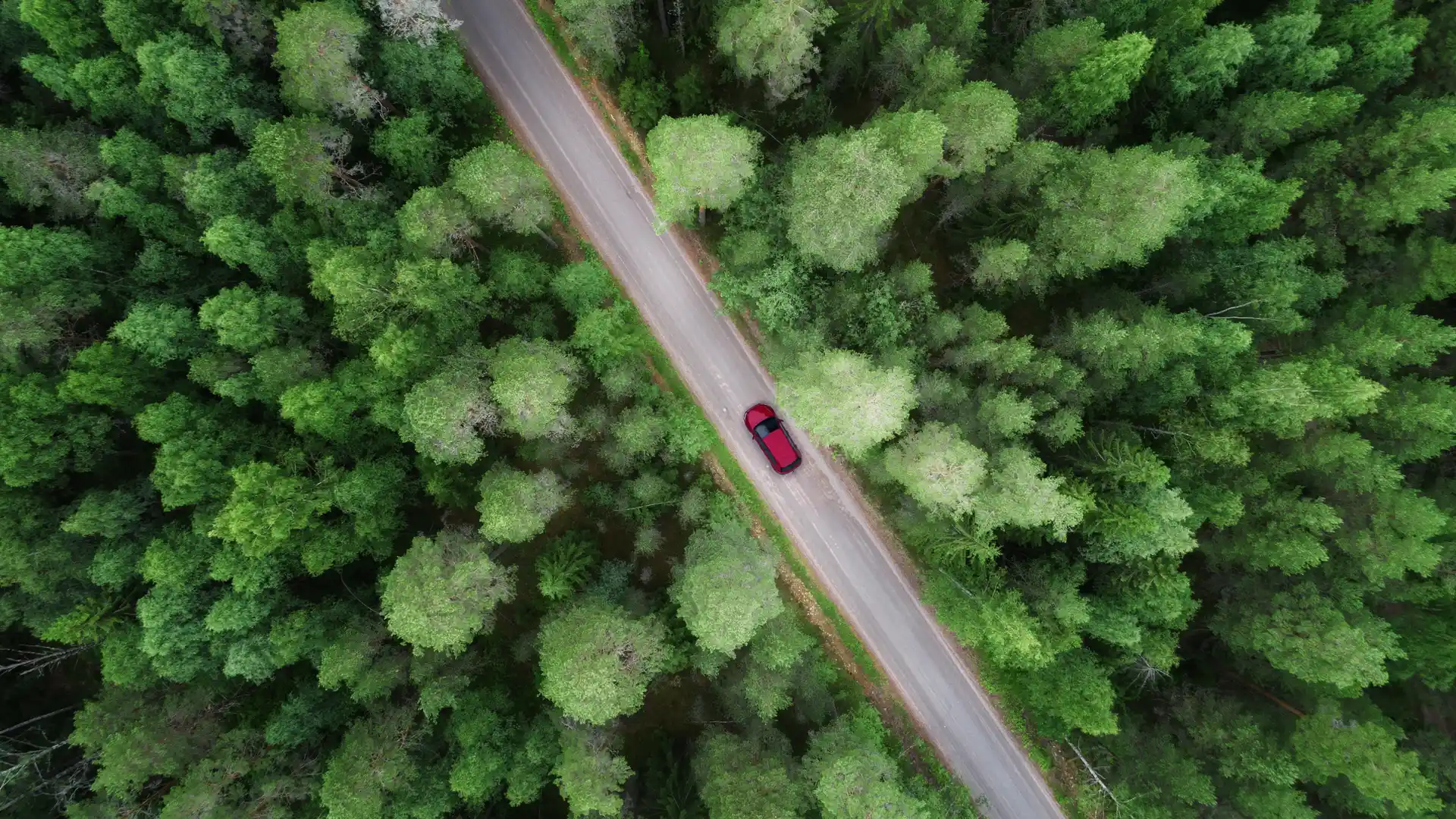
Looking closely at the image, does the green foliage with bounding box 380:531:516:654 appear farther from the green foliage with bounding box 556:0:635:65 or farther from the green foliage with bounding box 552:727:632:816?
the green foliage with bounding box 556:0:635:65

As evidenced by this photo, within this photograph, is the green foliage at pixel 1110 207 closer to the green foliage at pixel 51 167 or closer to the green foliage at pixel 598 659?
the green foliage at pixel 598 659

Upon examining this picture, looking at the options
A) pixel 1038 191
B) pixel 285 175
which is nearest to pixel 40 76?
pixel 285 175

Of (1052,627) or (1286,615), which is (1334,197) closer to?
(1286,615)

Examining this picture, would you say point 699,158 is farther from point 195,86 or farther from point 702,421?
point 195,86

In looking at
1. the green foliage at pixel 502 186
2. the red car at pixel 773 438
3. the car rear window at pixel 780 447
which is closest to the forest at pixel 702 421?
the green foliage at pixel 502 186

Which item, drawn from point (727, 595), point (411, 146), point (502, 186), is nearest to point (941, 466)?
point (727, 595)

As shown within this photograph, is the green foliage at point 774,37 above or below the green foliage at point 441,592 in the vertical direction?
above
